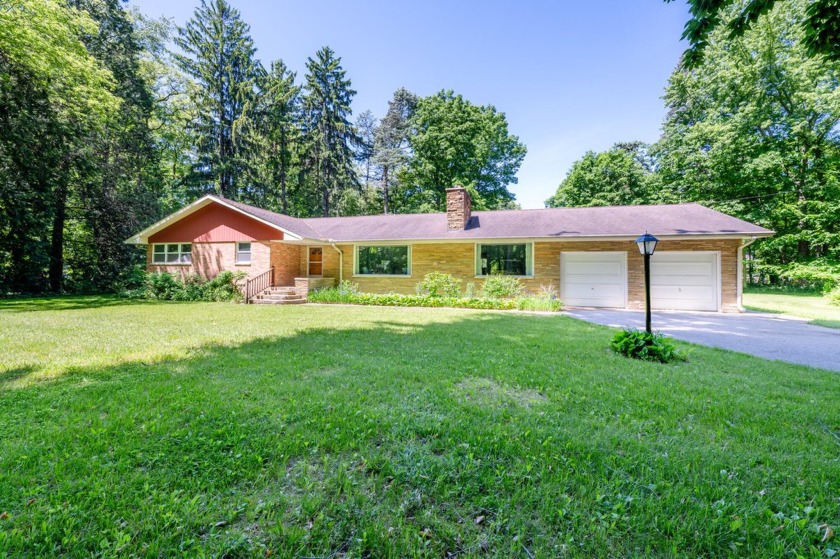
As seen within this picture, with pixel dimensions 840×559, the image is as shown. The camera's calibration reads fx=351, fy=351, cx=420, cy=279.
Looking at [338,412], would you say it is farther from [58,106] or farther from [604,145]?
[604,145]

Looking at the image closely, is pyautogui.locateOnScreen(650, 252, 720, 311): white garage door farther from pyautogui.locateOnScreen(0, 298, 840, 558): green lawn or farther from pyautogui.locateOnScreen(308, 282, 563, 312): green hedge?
pyautogui.locateOnScreen(0, 298, 840, 558): green lawn

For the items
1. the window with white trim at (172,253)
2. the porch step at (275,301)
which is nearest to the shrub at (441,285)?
the porch step at (275,301)

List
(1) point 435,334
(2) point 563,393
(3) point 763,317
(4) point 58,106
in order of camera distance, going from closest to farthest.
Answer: (2) point 563,393 → (1) point 435,334 → (3) point 763,317 → (4) point 58,106

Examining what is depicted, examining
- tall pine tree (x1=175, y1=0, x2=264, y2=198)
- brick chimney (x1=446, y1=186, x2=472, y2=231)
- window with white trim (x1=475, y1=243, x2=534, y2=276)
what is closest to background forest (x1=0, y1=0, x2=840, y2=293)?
tall pine tree (x1=175, y1=0, x2=264, y2=198)

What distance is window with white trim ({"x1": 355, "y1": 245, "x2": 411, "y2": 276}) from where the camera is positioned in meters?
15.8

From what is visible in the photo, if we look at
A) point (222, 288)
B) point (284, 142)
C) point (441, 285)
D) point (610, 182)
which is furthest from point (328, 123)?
point (610, 182)

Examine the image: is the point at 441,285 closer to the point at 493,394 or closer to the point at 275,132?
the point at 493,394

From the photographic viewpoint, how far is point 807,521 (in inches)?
74.1

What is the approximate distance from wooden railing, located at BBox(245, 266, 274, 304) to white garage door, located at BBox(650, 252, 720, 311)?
1527 centimetres

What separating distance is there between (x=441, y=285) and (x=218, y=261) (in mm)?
10480

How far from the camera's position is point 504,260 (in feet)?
47.8

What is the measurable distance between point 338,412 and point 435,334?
4.28m

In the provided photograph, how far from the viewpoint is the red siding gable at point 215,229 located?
51.5 ft

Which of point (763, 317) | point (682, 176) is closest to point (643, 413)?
point (763, 317)
